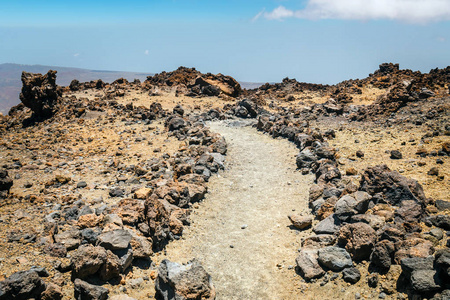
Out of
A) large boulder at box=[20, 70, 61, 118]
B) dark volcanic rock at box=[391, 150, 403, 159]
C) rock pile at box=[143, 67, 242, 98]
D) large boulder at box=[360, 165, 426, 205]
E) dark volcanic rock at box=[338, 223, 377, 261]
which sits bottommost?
dark volcanic rock at box=[338, 223, 377, 261]

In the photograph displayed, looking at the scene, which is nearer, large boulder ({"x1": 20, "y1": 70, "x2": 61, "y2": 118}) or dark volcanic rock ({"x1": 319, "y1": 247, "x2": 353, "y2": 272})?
dark volcanic rock ({"x1": 319, "y1": 247, "x2": 353, "y2": 272})

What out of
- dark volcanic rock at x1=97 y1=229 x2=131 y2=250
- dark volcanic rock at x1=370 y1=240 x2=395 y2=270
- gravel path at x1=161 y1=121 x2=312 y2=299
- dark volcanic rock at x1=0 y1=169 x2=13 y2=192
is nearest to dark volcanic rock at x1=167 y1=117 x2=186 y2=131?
gravel path at x1=161 y1=121 x2=312 y2=299

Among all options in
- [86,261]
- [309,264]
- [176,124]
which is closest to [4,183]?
[86,261]

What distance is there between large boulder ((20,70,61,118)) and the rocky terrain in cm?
12

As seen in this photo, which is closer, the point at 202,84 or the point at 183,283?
the point at 183,283

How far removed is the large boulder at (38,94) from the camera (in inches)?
921

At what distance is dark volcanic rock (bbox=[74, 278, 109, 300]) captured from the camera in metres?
6.57

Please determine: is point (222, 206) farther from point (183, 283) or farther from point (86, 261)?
point (86, 261)

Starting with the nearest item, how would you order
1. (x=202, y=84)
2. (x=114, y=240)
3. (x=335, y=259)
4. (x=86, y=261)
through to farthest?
(x=86, y=261)
(x=114, y=240)
(x=335, y=259)
(x=202, y=84)

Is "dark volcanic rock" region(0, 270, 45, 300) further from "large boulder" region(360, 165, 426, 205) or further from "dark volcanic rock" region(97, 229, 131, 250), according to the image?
"large boulder" region(360, 165, 426, 205)

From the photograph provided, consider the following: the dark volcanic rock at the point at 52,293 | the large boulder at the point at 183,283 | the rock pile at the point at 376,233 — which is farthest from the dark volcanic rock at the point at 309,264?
the dark volcanic rock at the point at 52,293

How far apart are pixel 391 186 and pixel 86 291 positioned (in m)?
9.92

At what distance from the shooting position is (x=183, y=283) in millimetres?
6996

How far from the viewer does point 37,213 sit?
1027 cm
